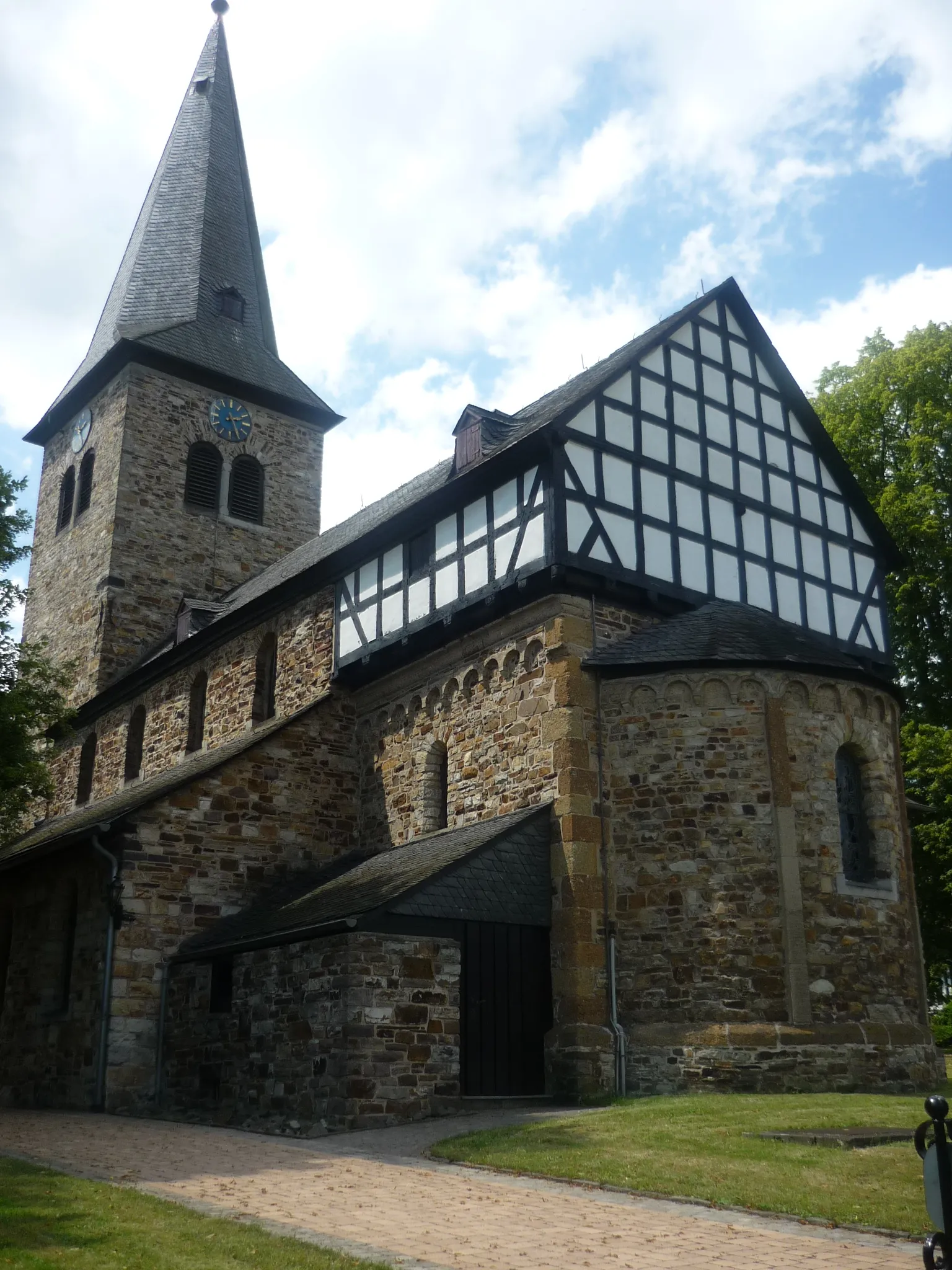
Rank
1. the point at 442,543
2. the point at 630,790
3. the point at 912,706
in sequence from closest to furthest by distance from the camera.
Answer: the point at 630,790 → the point at 442,543 → the point at 912,706

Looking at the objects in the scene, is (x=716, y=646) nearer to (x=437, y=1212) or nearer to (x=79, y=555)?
(x=437, y=1212)

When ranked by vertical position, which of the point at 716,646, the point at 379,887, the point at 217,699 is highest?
the point at 217,699

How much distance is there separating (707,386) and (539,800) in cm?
771

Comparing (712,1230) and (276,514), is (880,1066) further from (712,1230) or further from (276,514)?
(276,514)

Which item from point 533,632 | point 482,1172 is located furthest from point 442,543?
point 482,1172

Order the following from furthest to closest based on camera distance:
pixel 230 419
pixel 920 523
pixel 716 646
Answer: pixel 230 419
pixel 920 523
pixel 716 646

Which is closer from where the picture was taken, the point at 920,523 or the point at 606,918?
the point at 606,918

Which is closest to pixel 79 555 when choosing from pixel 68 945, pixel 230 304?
pixel 230 304

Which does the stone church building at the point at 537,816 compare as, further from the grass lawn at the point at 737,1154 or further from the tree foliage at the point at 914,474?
the tree foliage at the point at 914,474

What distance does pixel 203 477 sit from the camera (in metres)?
35.3

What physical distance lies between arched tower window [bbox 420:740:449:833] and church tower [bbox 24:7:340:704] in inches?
577

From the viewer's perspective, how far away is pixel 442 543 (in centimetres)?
1972

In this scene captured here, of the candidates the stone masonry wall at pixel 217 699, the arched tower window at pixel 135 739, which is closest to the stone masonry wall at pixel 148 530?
the stone masonry wall at pixel 217 699

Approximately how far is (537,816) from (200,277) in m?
27.4
